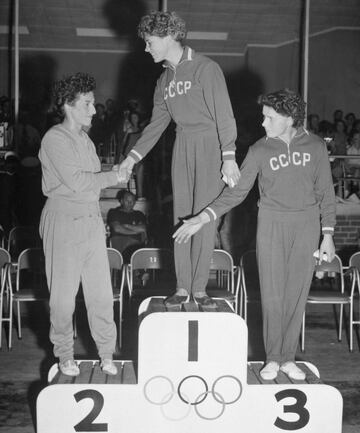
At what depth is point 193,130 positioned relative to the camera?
3443 mm

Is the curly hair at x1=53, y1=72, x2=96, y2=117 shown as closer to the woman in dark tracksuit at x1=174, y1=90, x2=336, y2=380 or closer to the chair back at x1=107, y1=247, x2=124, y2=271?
the woman in dark tracksuit at x1=174, y1=90, x2=336, y2=380

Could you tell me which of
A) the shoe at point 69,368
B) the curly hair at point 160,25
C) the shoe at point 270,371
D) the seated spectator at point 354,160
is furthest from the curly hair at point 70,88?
the seated spectator at point 354,160

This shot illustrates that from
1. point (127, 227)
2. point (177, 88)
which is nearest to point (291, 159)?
point (177, 88)

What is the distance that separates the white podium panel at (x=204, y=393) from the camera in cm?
324

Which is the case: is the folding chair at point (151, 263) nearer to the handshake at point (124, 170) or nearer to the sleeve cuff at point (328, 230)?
the handshake at point (124, 170)

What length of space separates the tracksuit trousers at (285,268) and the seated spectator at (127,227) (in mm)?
3491

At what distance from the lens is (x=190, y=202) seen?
139 inches

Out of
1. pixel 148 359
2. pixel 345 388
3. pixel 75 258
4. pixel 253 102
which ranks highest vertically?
pixel 253 102

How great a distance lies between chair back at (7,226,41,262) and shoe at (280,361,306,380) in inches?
160

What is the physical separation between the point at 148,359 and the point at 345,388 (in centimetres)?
184

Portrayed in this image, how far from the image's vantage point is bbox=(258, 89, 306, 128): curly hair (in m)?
3.27

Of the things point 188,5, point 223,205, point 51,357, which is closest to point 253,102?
point 188,5

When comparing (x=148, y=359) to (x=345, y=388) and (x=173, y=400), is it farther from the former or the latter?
(x=345, y=388)

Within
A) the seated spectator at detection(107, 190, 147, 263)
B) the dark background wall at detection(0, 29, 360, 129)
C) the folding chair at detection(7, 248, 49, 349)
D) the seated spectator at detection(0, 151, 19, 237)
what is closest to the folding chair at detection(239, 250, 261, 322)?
the seated spectator at detection(107, 190, 147, 263)
